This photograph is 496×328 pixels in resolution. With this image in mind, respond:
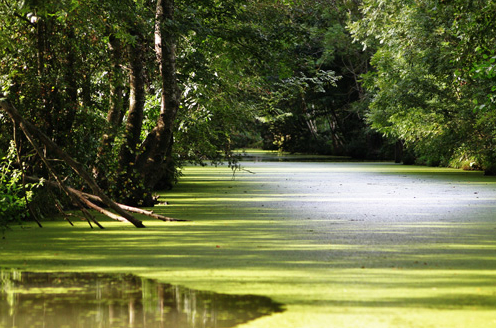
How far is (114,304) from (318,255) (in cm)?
241

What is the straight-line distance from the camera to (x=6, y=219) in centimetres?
880

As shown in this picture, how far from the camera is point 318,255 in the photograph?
6.55 m

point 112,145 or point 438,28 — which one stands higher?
point 438,28

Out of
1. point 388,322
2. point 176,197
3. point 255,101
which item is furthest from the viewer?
point 255,101

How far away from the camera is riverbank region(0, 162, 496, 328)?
14.6 feet

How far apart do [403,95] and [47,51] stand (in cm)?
1315

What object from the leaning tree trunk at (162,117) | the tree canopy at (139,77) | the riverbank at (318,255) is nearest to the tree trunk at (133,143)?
the tree canopy at (139,77)

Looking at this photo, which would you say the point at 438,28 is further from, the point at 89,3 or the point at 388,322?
the point at 388,322

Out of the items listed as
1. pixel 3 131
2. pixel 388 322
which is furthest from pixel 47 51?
pixel 388 322

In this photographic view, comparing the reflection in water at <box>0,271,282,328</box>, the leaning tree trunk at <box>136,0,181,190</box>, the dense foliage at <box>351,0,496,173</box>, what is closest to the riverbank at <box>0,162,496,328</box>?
the reflection in water at <box>0,271,282,328</box>

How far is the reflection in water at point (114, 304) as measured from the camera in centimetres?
412

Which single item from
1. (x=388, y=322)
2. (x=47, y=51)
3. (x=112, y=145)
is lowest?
(x=388, y=322)

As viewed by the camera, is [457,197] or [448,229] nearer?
[448,229]

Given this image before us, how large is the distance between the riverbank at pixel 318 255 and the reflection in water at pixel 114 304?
20 centimetres
